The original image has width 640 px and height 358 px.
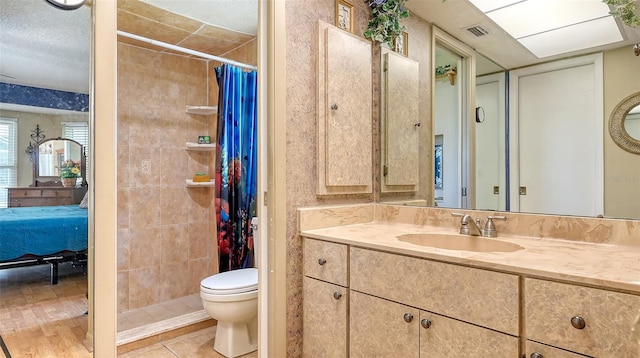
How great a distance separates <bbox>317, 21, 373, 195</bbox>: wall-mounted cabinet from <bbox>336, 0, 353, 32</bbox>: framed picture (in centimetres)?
6

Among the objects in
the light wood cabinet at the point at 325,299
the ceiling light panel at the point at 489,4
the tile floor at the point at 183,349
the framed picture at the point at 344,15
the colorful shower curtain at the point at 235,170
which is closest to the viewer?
the light wood cabinet at the point at 325,299

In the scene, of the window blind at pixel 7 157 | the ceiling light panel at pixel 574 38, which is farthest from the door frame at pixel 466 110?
the window blind at pixel 7 157

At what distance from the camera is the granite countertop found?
0.97 meters

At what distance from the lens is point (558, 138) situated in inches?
61.9

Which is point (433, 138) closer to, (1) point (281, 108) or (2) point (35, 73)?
(1) point (281, 108)

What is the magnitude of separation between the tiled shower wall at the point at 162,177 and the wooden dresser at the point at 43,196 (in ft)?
4.95

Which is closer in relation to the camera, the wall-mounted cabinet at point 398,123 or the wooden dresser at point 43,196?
the wooden dresser at point 43,196

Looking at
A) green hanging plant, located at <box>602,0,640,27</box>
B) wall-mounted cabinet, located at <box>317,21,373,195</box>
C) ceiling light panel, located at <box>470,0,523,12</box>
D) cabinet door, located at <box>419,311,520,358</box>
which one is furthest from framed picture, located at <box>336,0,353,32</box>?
cabinet door, located at <box>419,311,520,358</box>

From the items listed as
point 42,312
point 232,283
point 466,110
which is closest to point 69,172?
point 42,312

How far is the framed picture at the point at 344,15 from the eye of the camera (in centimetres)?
196

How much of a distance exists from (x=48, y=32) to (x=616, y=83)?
2241 millimetres

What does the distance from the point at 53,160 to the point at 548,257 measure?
190cm

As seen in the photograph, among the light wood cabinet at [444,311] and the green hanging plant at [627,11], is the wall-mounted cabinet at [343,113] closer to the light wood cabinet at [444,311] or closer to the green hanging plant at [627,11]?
the light wood cabinet at [444,311]

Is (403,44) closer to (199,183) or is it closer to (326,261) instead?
(326,261)
